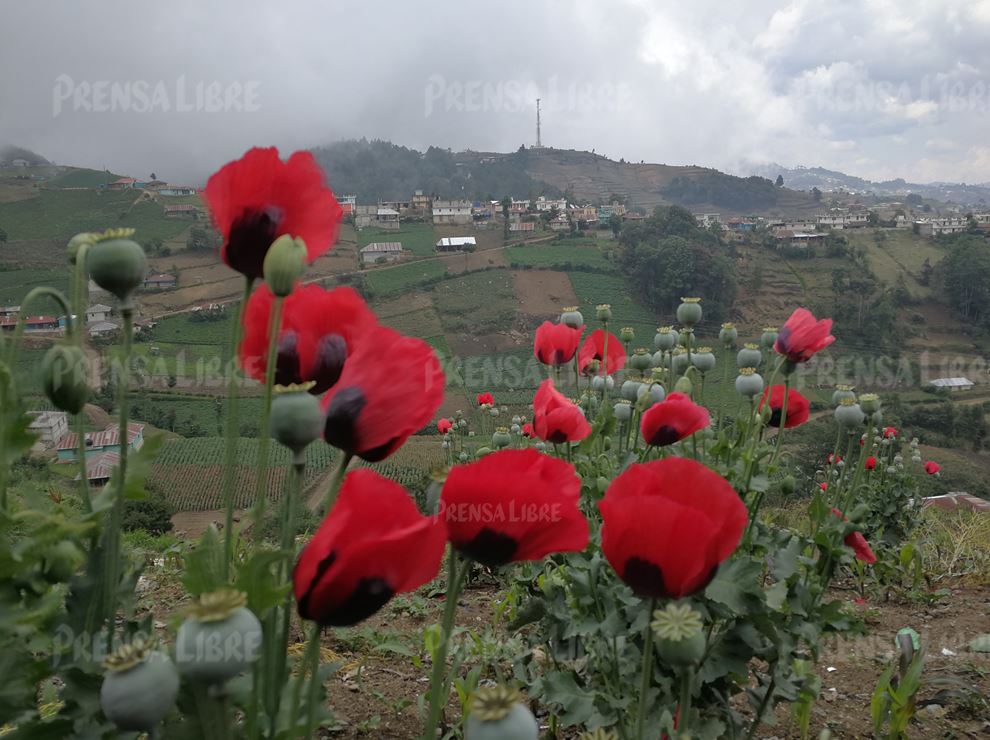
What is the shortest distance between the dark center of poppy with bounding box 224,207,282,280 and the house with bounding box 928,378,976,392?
189 feet

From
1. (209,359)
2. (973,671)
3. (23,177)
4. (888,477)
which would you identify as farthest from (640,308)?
(23,177)

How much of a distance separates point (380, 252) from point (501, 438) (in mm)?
69250

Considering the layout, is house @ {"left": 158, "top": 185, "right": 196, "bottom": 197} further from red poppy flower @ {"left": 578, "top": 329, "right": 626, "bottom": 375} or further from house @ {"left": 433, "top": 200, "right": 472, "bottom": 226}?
red poppy flower @ {"left": 578, "top": 329, "right": 626, "bottom": 375}

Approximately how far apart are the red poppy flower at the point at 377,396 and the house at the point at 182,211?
76110 millimetres

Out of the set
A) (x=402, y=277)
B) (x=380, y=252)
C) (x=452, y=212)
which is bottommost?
(x=402, y=277)

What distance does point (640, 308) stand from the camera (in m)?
56.7

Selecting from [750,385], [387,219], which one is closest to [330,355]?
[750,385]

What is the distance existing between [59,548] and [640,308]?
2254 inches

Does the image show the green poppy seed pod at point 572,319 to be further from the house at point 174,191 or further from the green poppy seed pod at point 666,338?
the house at point 174,191

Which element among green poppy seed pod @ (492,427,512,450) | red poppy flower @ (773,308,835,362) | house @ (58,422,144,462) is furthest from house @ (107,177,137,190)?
red poppy flower @ (773,308,835,362)

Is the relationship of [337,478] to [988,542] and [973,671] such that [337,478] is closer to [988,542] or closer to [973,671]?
[973,671]

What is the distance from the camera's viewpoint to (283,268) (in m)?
0.80

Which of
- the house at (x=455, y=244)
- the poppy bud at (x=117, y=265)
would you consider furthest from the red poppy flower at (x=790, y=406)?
the house at (x=455, y=244)

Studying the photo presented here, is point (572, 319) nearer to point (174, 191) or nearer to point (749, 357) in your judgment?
point (749, 357)
